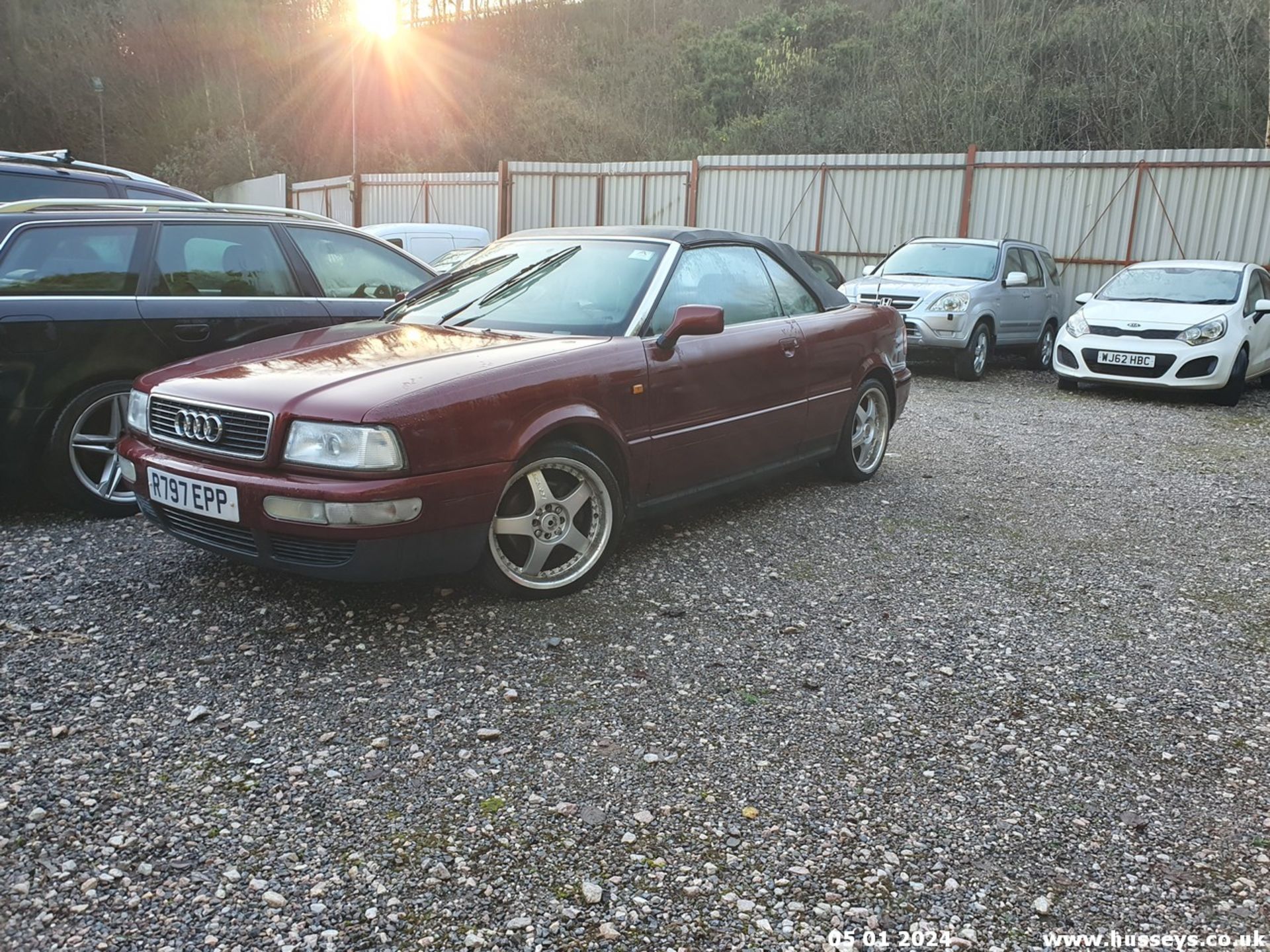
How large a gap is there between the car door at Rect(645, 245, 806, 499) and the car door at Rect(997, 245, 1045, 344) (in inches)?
300

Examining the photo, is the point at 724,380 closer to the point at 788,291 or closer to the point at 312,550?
Result: the point at 788,291

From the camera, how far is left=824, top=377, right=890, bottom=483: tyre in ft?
19.8

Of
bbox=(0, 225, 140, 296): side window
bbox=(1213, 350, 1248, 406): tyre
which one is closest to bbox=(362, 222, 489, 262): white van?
bbox=(0, 225, 140, 296): side window

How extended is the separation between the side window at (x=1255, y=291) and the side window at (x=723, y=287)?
757cm

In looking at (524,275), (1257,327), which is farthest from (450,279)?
(1257,327)

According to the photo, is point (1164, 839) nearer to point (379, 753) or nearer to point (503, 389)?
point (379, 753)

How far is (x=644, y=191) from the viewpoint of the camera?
18250mm

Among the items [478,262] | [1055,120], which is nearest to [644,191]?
[1055,120]

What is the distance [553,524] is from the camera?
408cm

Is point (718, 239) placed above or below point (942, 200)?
below

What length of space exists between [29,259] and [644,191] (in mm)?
14406

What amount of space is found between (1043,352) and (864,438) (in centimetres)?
816

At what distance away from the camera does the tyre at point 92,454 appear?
485cm

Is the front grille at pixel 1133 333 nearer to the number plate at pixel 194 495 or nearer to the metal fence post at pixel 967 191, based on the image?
the metal fence post at pixel 967 191
